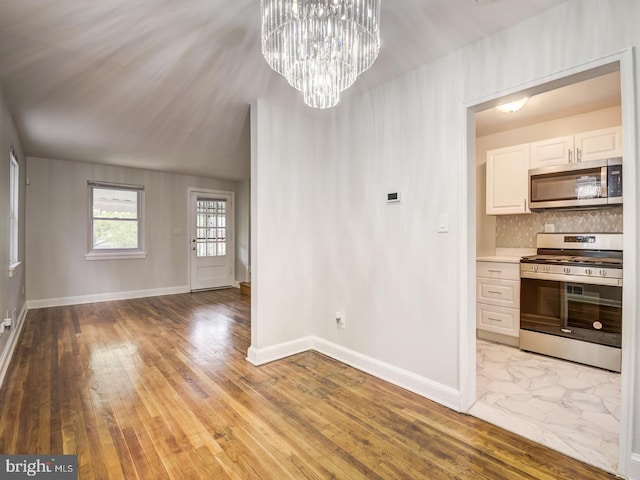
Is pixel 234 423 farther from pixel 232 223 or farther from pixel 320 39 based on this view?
pixel 232 223

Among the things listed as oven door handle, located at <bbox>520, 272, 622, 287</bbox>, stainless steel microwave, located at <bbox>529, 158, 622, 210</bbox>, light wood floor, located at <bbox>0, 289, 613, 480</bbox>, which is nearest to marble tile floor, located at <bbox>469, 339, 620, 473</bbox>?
light wood floor, located at <bbox>0, 289, 613, 480</bbox>

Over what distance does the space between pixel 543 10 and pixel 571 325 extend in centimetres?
250

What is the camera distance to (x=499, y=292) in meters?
3.38

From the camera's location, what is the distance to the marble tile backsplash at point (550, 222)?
312 cm

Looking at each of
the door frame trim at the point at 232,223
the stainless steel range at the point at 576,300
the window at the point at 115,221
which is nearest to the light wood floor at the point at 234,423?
the stainless steel range at the point at 576,300

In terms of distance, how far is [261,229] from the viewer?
115 inches

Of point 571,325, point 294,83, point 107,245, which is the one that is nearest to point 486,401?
point 571,325

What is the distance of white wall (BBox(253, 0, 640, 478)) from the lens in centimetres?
177

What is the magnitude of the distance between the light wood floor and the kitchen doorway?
0.32 metres

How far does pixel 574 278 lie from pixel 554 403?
1.20 m

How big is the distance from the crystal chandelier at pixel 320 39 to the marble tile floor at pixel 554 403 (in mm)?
2181

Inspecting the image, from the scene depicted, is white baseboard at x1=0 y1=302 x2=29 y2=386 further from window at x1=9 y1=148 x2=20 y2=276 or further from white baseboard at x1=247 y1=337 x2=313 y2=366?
white baseboard at x1=247 y1=337 x2=313 y2=366

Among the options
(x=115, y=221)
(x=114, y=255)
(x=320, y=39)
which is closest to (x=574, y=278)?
(x=320, y=39)

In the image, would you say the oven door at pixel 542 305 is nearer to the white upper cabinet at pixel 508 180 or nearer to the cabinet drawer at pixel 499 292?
the cabinet drawer at pixel 499 292
